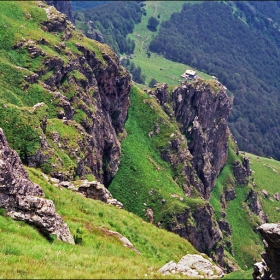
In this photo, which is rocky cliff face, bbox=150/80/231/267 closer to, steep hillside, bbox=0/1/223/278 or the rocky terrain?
the rocky terrain

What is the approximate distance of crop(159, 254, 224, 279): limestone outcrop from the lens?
2241 centimetres

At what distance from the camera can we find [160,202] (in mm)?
127250

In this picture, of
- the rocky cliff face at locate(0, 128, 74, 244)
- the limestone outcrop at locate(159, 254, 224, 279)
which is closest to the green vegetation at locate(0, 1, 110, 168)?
the rocky cliff face at locate(0, 128, 74, 244)

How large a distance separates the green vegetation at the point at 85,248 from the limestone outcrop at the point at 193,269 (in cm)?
101

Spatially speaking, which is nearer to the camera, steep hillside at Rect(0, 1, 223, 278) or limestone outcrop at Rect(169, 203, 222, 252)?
steep hillside at Rect(0, 1, 223, 278)

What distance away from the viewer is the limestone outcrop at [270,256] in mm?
18844

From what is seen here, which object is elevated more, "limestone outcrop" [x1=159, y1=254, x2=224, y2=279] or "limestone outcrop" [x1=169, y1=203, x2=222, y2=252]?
"limestone outcrop" [x1=159, y1=254, x2=224, y2=279]

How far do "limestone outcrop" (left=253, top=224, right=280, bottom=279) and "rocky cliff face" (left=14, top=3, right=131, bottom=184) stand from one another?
57830mm

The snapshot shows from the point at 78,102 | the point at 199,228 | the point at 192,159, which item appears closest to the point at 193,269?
the point at 78,102

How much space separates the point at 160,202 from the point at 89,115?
136ft

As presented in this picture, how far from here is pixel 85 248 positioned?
94.6ft

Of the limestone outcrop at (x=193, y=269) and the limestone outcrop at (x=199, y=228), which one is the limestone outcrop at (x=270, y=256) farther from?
the limestone outcrop at (x=199, y=228)

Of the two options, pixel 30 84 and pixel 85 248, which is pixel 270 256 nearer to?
pixel 85 248

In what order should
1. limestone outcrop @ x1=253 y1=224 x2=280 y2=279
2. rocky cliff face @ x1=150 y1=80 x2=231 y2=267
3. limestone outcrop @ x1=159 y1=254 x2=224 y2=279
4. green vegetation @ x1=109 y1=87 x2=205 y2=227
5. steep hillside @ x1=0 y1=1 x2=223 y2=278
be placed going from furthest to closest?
rocky cliff face @ x1=150 y1=80 x2=231 y2=267 < green vegetation @ x1=109 y1=87 x2=205 y2=227 < steep hillside @ x1=0 y1=1 x2=223 y2=278 < limestone outcrop @ x1=159 y1=254 x2=224 y2=279 < limestone outcrop @ x1=253 y1=224 x2=280 y2=279
